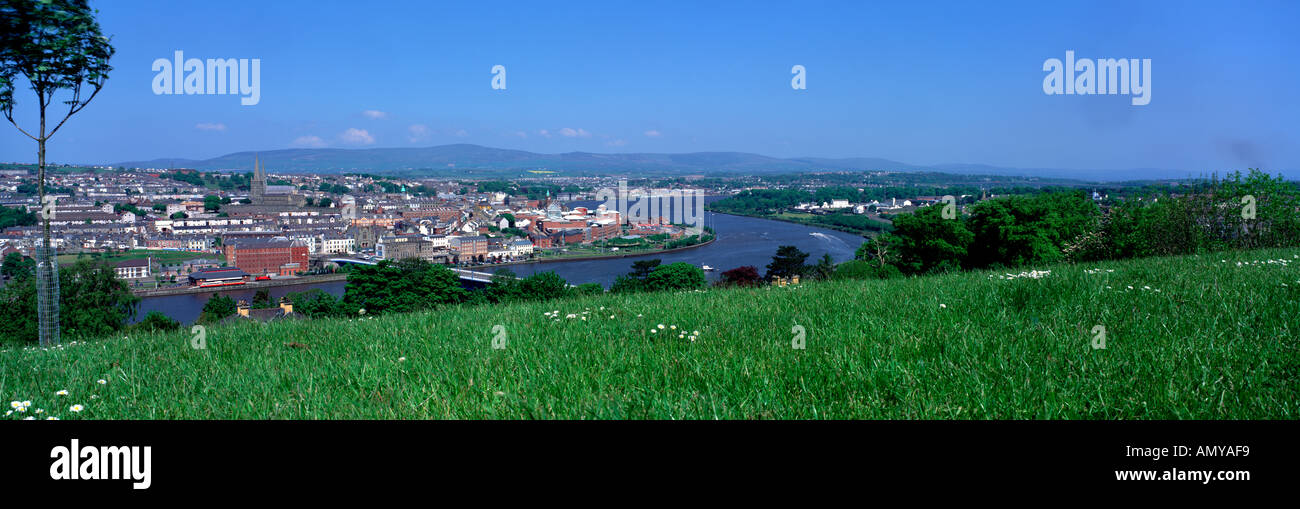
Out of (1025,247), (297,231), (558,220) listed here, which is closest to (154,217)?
(297,231)

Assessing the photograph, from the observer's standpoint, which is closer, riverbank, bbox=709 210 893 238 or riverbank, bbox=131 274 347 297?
riverbank, bbox=131 274 347 297

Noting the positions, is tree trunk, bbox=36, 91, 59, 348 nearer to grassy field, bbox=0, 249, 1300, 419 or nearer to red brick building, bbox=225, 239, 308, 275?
grassy field, bbox=0, 249, 1300, 419

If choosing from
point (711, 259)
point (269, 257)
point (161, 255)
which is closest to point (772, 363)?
point (711, 259)

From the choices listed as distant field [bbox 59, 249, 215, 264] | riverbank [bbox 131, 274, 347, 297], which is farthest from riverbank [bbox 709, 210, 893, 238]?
distant field [bbox 59, 249, 215, 264]

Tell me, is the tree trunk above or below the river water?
above

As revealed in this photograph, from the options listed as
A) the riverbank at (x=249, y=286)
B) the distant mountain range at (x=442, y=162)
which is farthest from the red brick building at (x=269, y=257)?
the distant mountain range at (x=442, y=162)
